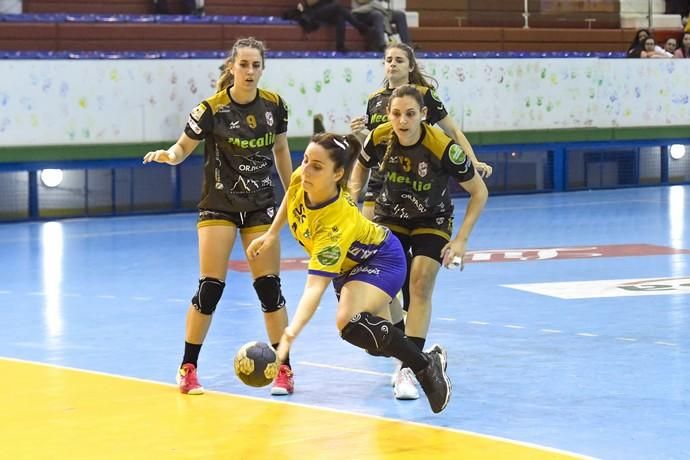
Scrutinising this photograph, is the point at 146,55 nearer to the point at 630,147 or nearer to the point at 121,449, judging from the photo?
the point at 630,147

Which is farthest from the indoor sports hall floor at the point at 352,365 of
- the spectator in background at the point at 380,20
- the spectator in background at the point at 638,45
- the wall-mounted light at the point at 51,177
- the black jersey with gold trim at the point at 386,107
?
the spectator in background at the point at 638,45

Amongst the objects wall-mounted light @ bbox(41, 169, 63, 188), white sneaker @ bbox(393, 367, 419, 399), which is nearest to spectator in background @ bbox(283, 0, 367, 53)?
wall-mounted light @ bbox(41, 169, 63, 188)

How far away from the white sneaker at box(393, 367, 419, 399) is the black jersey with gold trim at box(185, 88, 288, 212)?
1.27 metres

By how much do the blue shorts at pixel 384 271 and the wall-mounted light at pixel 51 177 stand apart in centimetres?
1178

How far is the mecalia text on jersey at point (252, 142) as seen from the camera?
7.61 meters

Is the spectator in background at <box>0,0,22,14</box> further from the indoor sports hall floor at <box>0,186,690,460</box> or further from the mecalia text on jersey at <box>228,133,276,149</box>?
the mecalia text on jersey at <box>228,133,276,149</box>

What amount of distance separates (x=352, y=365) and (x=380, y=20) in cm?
1323

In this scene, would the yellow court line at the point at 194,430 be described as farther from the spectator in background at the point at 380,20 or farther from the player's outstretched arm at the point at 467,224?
the spectator in background at the point at 380,20

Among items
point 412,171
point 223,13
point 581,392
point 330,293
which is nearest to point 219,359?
point 412,171

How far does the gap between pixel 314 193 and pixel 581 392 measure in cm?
197

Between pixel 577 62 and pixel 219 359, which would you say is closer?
pixel 219 359

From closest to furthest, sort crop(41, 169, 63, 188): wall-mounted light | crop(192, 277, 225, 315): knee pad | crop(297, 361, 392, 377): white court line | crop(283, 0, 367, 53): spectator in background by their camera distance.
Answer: crop(192, 277, 225, 315): knee pad → crop(297, 361, 392, 377): white court line → crop(41, 169, 63, 188): wall-mounted light → crop(283, 0, 367, 53): spectator in background

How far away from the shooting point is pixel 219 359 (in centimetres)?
848

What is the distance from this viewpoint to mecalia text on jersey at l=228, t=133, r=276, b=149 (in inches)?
299
